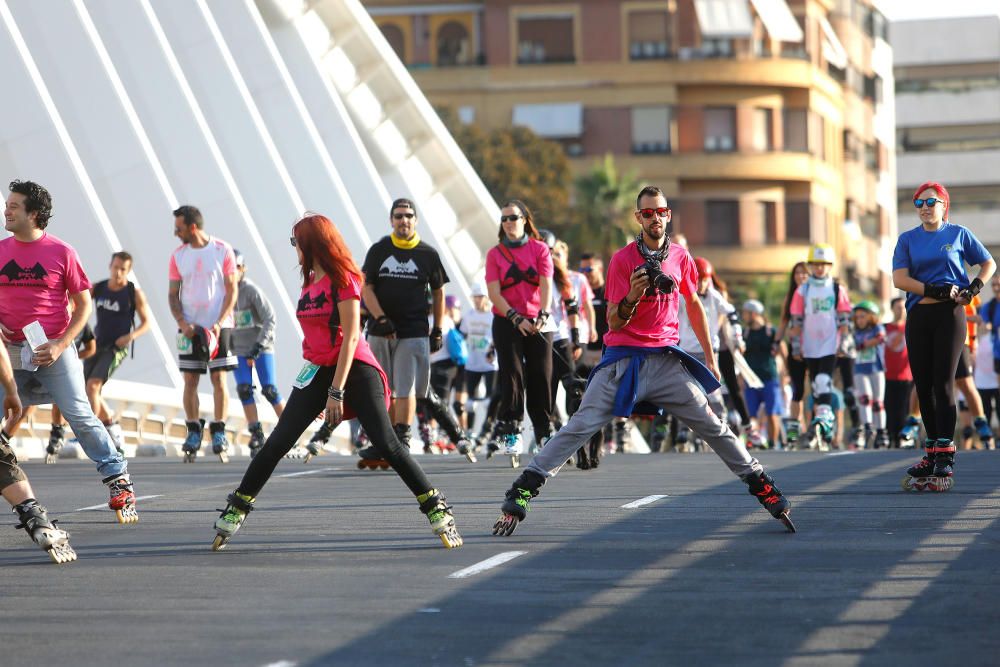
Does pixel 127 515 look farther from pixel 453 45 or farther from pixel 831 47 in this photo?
pixel 831 47

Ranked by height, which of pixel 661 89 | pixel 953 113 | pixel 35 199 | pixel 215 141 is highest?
pixel 661 89

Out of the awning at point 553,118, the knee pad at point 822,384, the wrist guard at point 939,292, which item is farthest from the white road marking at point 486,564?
the awning at point 553,118

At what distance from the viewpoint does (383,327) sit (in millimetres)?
15008

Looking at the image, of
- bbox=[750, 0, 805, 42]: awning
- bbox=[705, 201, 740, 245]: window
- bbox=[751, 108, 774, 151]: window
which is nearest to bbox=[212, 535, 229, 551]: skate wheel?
bbox=[750, 0, 805, 42]: awning

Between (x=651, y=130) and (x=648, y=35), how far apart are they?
3.63 metres

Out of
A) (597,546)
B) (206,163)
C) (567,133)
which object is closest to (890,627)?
(597,546)

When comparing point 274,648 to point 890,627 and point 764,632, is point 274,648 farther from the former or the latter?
point 890,627

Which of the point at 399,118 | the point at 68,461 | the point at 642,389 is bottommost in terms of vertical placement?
the point at 68,461

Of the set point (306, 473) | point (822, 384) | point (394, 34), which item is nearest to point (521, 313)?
point (306, 473)

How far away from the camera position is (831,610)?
7402 millimetres

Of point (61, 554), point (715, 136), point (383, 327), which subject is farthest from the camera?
point (715, 136)

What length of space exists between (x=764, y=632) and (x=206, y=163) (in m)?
26.0

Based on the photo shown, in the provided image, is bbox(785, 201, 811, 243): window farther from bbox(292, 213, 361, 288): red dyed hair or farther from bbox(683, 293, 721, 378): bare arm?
bbox(292, 213, 361, 288): red dyed hair

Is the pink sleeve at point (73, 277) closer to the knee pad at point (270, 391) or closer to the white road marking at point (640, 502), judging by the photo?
the white road marking at point (640, 502)
